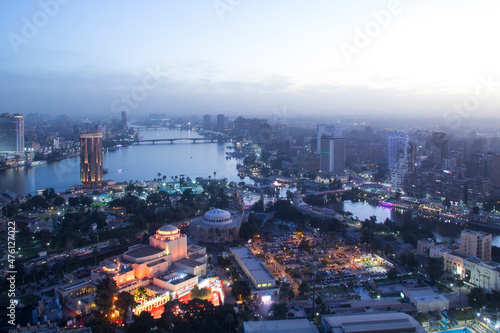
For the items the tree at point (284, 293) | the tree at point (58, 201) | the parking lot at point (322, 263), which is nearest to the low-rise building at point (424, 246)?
the parking lot at point (322, 263)

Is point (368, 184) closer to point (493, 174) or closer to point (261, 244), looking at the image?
point (493, 174)

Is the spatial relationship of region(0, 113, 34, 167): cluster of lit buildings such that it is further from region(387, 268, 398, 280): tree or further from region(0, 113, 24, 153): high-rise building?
region(387, 268, 398, 280): tree

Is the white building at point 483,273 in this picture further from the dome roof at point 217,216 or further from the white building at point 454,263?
the dome roof at point 217,216

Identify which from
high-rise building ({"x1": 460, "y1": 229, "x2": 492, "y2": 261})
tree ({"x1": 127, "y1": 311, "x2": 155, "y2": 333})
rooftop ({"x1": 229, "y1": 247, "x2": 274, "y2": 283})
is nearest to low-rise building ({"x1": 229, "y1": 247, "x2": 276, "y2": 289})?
rooftop ({"x1": 229, "y1": 247, "x2": 274, "y2": 283})

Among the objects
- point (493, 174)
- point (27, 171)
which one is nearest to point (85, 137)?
point (27, 171)

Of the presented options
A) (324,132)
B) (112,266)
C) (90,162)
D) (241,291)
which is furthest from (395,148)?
(112,266)
